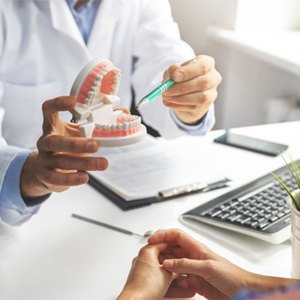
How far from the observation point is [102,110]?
2.13 feet

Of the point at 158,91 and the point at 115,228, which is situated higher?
the point at 158,91

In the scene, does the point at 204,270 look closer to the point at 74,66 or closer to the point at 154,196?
the point at 154,196

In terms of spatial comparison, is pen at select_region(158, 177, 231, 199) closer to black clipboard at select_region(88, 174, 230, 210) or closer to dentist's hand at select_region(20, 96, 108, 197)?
black clipboard at select_region(88, 174, 230, 210)

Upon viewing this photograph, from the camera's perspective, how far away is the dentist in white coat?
2.63 feet

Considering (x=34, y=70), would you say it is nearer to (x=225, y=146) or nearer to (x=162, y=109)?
(x=162, y=109)

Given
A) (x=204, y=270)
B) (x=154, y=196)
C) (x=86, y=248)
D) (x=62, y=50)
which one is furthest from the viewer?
(x=62, y=50)

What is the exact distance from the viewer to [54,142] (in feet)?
2.16

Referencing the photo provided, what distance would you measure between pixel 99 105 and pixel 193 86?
0.99 feet

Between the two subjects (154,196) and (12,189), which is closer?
(12,189)

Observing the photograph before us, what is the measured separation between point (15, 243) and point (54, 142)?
20cm

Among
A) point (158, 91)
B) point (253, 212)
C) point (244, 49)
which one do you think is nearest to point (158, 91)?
point (158, 91)

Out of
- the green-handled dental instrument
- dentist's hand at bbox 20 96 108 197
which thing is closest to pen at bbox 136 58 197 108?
the green-handled dental instrument

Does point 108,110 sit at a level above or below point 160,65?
above

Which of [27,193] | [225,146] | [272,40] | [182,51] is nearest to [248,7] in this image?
[272,40]
